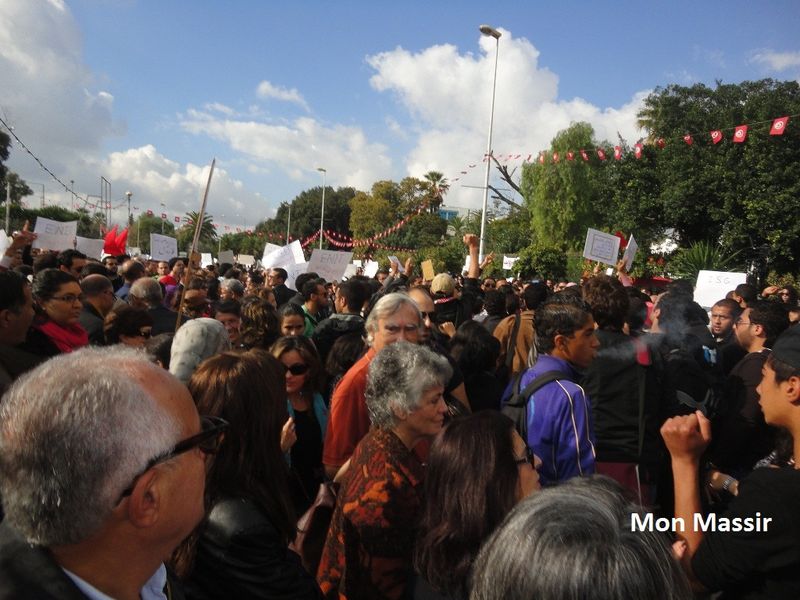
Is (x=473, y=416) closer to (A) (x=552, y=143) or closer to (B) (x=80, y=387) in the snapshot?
(B) (x=80, y=387)

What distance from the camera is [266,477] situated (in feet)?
6.76

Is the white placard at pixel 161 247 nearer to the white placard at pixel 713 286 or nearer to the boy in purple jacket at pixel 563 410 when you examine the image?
the white placard at pixel 713 286

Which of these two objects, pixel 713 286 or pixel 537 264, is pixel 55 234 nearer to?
pixel 713 286

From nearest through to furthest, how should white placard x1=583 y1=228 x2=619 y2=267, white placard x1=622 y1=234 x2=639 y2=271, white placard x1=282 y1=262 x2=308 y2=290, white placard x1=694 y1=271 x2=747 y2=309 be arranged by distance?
1. white placard x1=622 y1=234 x2=639 y2=271
2. white placard x1=583 y1=228 x2=619 y2=267
3. white placard x1=694 y1=271 x2=747 y2=309
4. white placard x1=282 y1=262 x2=308 y2=290

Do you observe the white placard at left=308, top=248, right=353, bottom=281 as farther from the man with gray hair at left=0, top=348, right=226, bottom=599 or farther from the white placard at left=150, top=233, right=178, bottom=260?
the man with gray hair at left=0, top=348, right=226, bottom=599

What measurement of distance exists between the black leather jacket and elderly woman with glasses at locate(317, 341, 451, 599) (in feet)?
1.22

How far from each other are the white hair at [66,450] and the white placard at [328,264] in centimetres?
811

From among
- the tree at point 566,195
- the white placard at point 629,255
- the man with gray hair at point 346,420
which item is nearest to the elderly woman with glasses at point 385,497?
the man with gray hair at point 346,420

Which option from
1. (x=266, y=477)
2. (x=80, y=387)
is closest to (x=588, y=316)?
(x=266, y=477)

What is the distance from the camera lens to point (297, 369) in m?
3.60

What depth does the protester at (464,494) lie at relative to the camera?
76.4 inches

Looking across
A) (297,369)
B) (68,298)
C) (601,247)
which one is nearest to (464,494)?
(297,369)

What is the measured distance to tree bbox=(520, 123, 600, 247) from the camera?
45209 mm

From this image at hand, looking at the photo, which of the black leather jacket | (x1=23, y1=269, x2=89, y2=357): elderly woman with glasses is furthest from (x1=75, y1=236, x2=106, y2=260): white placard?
the black leather jacket
